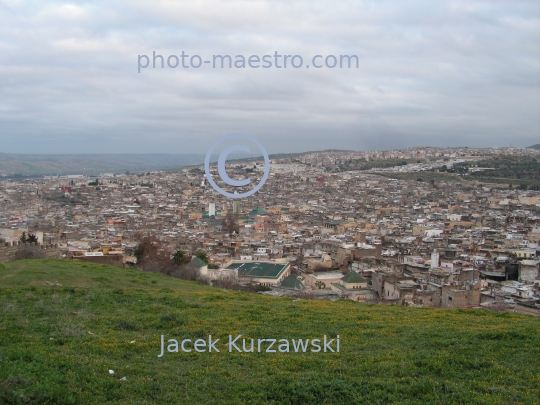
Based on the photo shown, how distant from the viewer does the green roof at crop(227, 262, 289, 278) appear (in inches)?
764

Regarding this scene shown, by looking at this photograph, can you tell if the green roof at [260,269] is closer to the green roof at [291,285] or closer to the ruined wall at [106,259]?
the green roof at [291,285]

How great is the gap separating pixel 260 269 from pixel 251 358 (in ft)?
50.1

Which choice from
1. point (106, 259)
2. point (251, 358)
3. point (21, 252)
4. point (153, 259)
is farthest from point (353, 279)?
point (251, 358)

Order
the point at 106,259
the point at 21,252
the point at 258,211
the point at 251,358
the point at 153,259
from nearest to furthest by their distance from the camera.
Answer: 1. the point at 251,358
2. the point at 21,252
3. the point at 106,259
4. the point at 153,259
5. the point at 258,211

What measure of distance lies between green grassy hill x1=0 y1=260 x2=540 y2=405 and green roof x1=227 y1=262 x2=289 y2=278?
1104 centimetres

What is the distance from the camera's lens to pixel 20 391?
3889 millimetres

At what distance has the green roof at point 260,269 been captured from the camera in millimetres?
19394

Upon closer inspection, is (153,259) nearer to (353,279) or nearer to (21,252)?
(21,252)

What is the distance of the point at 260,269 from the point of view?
20.5 meters

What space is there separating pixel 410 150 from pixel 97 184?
8729cm

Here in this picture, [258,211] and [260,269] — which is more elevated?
[258,211]

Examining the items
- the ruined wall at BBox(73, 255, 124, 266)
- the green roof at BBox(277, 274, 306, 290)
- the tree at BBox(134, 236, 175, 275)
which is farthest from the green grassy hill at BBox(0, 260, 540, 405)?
the ruined wall at BBox(73, 255, 124, 266)

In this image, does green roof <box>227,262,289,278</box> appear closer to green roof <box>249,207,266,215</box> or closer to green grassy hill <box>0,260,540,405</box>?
green grassy hill <box>0,260,540,405</box>

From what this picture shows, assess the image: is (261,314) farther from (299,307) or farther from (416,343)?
(416,343)
